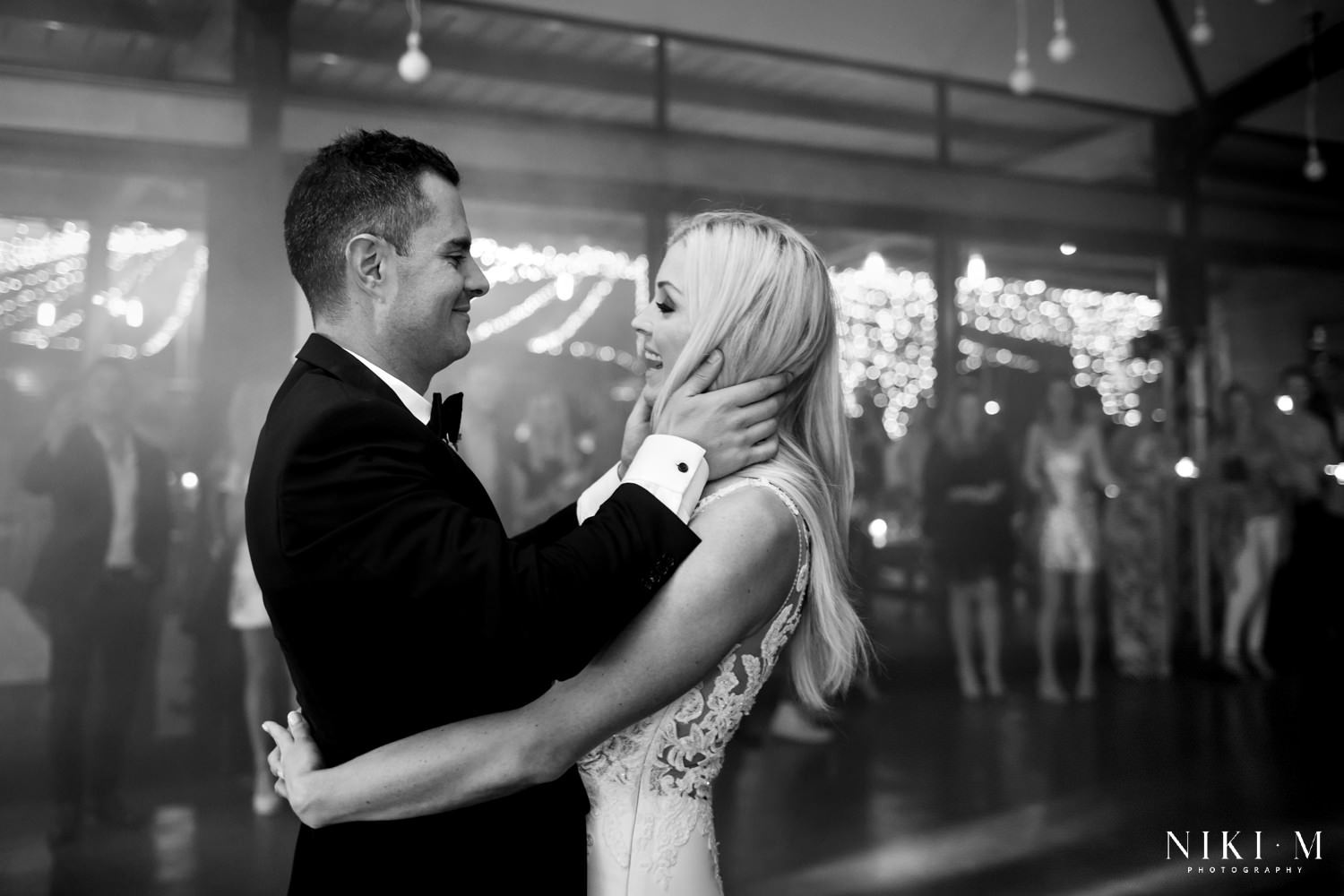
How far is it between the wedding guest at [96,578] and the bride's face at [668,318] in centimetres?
242

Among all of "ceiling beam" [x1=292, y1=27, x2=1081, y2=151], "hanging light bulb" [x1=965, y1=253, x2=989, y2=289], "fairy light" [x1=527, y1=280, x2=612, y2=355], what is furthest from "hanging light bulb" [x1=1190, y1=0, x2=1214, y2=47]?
"fairy light" [x1=527, y1=280, x2=612, y2=355]

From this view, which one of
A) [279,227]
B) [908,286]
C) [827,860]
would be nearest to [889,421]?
[908,286]

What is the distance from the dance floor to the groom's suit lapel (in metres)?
2.39

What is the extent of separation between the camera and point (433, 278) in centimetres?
133

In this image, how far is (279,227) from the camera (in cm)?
338

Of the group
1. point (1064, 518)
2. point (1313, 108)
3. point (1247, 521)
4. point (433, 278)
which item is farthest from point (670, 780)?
point (1313, 108)

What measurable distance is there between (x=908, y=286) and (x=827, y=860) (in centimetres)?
236

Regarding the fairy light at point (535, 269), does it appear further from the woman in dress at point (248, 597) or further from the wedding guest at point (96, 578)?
the wedding guest at point (96, 578)

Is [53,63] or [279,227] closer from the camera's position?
[53,63]

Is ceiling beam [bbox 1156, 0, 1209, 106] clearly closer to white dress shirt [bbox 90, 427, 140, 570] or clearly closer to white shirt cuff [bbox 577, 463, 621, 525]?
white shirt cuff [bbox 577, 463, 621, 525]

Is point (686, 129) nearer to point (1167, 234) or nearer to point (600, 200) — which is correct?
point (600, 200)

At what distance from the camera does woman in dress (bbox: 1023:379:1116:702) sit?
14.4 ft

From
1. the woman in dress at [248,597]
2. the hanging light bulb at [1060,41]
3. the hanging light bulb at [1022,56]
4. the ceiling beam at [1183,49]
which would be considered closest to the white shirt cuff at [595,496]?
the woman in dress at [248,597]

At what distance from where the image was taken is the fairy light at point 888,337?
4.18 meters
